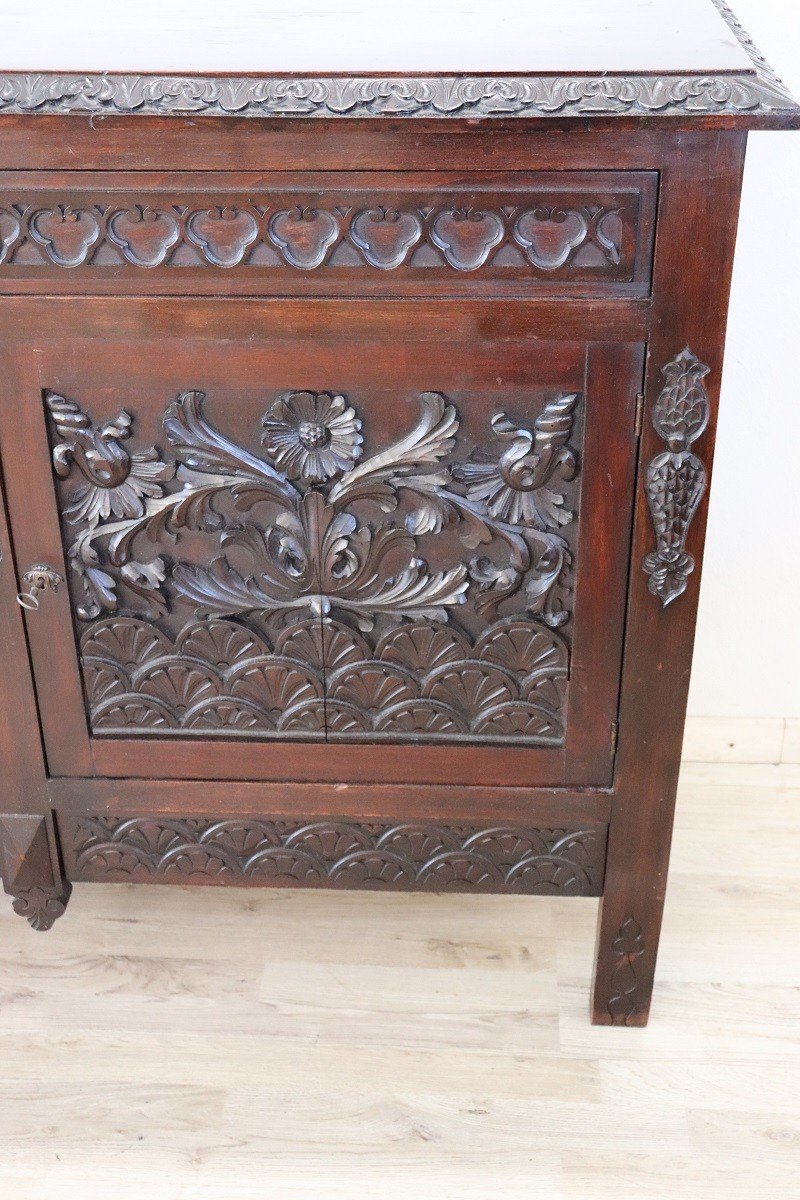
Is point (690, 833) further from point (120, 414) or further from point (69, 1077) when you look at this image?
point (120, 414)

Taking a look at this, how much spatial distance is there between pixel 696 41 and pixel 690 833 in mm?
994

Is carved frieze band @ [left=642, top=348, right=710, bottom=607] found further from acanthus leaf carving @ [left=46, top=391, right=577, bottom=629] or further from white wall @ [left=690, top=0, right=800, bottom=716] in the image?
white wall @ [left=690, top=0, right=800, bottom=716]

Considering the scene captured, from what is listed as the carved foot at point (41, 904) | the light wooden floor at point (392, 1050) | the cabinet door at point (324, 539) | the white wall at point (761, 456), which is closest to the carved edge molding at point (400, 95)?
the cabinet door at point (324, 539)

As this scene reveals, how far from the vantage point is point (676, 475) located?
38.5 inches

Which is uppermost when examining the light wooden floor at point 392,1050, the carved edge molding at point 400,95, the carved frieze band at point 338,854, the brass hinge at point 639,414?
the carved edge molding at point 400,95

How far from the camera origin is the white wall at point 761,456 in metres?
1.37

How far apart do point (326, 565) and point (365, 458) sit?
0.11 m

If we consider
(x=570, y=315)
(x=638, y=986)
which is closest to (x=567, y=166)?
(x=570, y=315)

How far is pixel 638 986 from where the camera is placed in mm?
1250

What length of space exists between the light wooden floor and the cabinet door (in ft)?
1.07

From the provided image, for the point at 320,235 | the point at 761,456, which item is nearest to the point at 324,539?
the point at 320,235

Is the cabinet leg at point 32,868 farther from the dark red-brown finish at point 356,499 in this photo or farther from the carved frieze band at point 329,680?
the carved frieze band at point 329,680

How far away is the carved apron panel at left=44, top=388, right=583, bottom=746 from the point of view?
992 mm

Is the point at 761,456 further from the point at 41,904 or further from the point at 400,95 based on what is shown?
the point at 41,904
